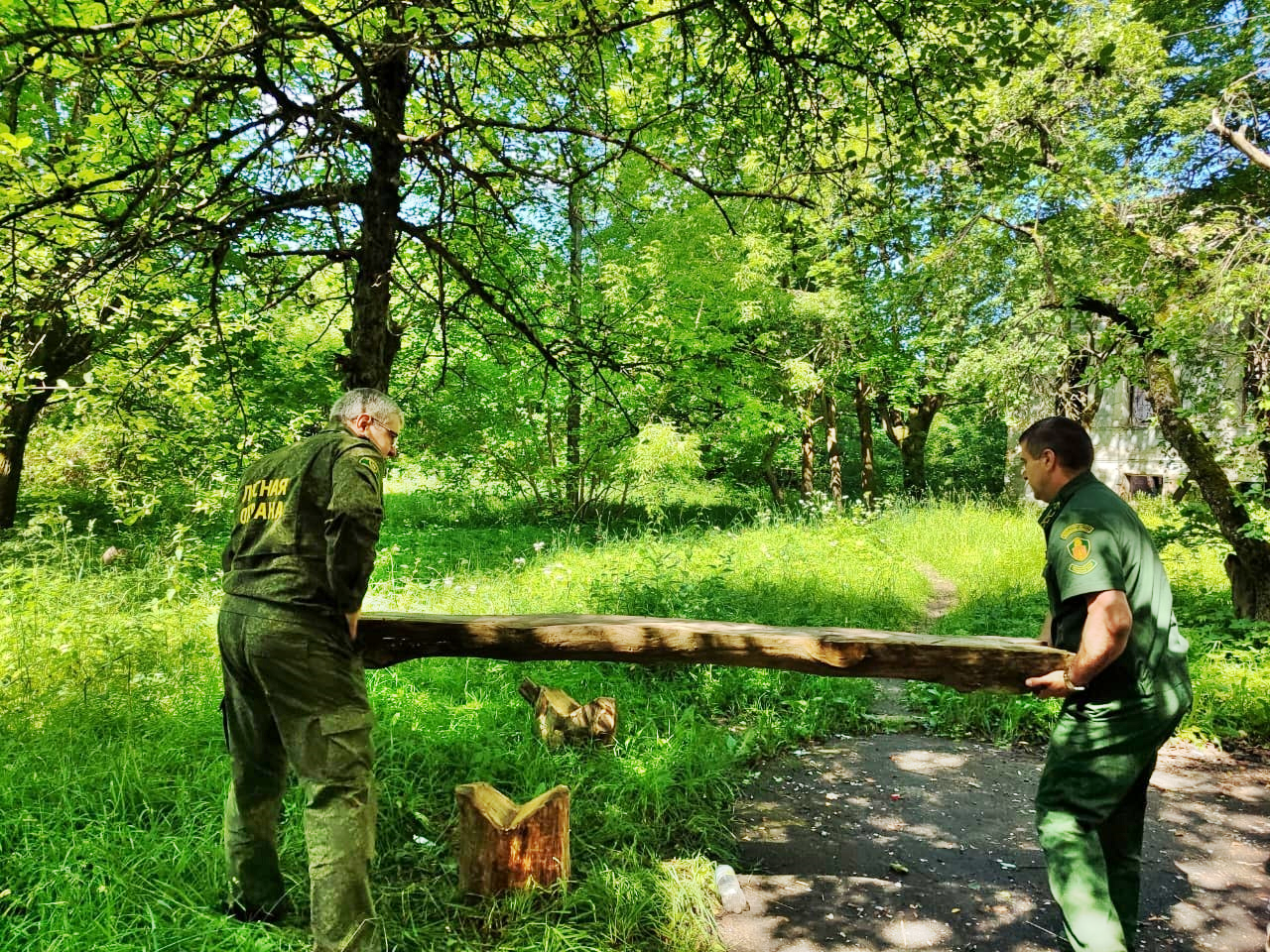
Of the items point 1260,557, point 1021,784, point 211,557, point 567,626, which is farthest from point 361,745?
point 1260,557

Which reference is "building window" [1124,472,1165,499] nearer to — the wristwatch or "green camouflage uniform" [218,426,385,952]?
the wristwatch

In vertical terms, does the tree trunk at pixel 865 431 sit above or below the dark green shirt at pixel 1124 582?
above

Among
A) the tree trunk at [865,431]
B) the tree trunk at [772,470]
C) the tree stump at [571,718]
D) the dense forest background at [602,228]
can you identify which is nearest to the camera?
the dense forest background at [602,228]

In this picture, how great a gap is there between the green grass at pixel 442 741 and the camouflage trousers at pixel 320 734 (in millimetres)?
344

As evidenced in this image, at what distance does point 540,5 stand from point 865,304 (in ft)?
29.9

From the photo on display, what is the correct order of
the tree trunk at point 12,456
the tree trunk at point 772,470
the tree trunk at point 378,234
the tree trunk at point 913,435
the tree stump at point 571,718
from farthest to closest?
the tree trunk at point 913,435 → the tree trunk at point 772,470 → the tree trunk at point 12,456 → the tree stump at point 571,718 → the tree trunk at point 378,234

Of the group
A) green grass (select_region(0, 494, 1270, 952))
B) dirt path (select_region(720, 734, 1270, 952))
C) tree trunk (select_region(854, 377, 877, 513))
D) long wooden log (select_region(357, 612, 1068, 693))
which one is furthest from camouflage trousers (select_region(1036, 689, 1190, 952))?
tree trunk (select_region(854, 377, 877, 513))

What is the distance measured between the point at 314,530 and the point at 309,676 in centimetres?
A: 52

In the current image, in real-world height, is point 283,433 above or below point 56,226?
below

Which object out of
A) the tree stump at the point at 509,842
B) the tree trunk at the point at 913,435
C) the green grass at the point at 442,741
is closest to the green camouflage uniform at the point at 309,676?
the green grass at the point at 442,741

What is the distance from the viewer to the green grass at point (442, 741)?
2770 millimetres

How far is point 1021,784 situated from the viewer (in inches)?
175

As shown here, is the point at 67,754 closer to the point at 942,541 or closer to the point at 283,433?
the point at 283,433

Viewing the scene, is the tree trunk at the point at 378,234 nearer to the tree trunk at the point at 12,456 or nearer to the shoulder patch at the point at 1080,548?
the shoulder patch at the point at 1080,548
